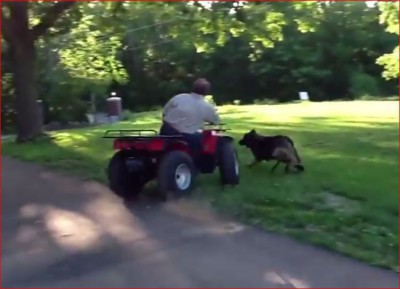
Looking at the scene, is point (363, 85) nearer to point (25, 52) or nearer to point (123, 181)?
point (25, 52)

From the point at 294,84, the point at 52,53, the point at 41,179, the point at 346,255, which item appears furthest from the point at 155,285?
the point at 294,84

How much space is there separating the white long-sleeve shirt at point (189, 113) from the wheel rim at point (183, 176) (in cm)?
60

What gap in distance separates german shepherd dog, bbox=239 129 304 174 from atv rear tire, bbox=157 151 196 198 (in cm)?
183

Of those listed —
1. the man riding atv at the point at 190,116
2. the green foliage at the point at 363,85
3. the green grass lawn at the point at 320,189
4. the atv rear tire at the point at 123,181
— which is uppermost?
the man riding atv at the point at 190,116

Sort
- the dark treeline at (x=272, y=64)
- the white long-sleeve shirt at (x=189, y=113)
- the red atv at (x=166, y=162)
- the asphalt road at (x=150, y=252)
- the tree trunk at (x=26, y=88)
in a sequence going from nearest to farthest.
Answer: the asphalt road at (x=150, y=252) < the red atv at (x=166, y=162) < the white long-sleeve shirt at (x=189, y=113) < the tree trunk at (x=26, y=88) < the dark treeline at (x=272, y=64)

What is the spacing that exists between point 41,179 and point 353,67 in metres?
47.8

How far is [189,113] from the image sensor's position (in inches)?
388

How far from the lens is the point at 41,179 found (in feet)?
36.5

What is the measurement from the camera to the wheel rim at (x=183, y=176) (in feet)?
30.8

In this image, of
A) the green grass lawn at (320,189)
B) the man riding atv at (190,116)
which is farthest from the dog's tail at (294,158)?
the man riding atv at (190,116)

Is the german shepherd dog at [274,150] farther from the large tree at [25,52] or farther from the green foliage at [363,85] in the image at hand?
the green foliage at [363,85]

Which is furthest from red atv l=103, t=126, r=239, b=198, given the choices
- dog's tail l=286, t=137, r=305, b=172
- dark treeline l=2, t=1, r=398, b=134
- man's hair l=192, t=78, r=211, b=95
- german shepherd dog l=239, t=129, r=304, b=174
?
dark treeline l=2, t=1, r=398, b=134

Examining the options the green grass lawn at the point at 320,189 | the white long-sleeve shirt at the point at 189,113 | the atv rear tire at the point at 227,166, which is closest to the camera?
the green grass lawn at the point at 320,189

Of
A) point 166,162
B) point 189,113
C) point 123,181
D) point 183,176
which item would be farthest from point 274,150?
point 123,181
